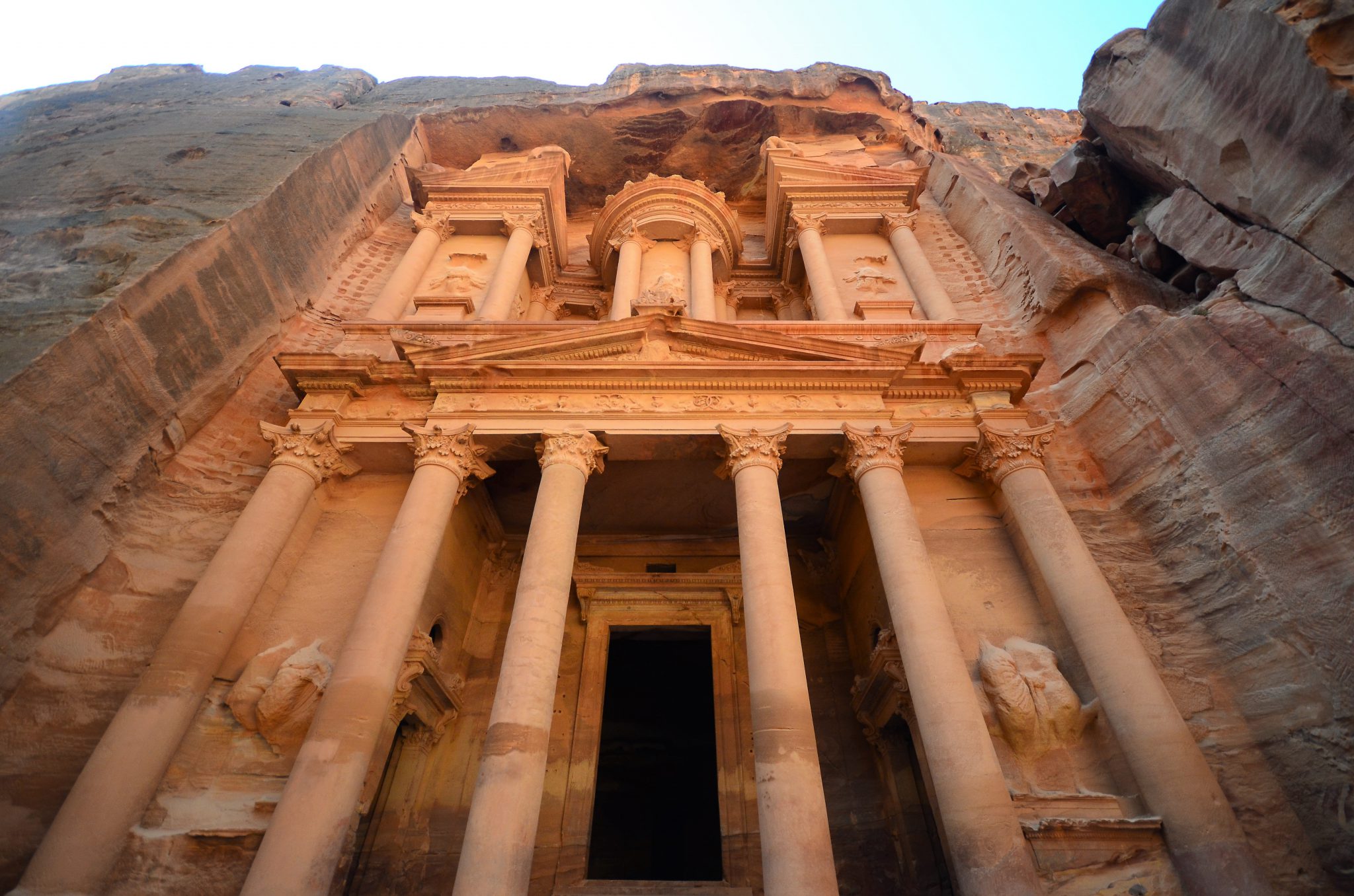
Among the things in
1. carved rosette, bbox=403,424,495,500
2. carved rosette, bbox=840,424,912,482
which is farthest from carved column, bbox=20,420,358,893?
carved rosette, bbox=840,424,912,482

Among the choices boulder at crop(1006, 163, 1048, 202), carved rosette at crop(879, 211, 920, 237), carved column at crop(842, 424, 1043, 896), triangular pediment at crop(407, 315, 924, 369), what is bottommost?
carved column at crop(842, 424, 1043, 896)

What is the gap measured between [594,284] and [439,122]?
344 inches

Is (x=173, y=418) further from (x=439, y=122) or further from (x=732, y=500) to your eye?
(x=439, y=122)

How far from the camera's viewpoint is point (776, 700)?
6668mm

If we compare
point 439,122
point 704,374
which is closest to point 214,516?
point 704,374

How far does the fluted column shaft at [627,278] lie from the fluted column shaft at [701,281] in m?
1.26

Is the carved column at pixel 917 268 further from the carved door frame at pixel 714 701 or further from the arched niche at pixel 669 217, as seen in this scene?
the carved door frame at pixel 714 701

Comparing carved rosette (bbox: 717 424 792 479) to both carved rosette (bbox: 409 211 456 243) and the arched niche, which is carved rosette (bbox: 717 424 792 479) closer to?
the arched niche

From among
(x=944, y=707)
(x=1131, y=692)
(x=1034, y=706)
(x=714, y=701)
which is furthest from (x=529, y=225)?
(x=1131, y=692)

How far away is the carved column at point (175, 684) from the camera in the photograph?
5934 mm

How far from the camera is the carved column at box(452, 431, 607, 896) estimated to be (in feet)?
18.9

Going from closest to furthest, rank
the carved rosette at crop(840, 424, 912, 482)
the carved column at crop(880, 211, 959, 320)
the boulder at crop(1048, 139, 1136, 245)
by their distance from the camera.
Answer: the carved rosette at crop(840, 424, 912, 482) < the carved column at crop(880, 211, 959, 320) < the boulder at crop(1048, 139, 1136, 245)

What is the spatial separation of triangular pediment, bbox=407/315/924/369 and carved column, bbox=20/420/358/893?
2.29 meters

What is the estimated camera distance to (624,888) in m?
7.98
